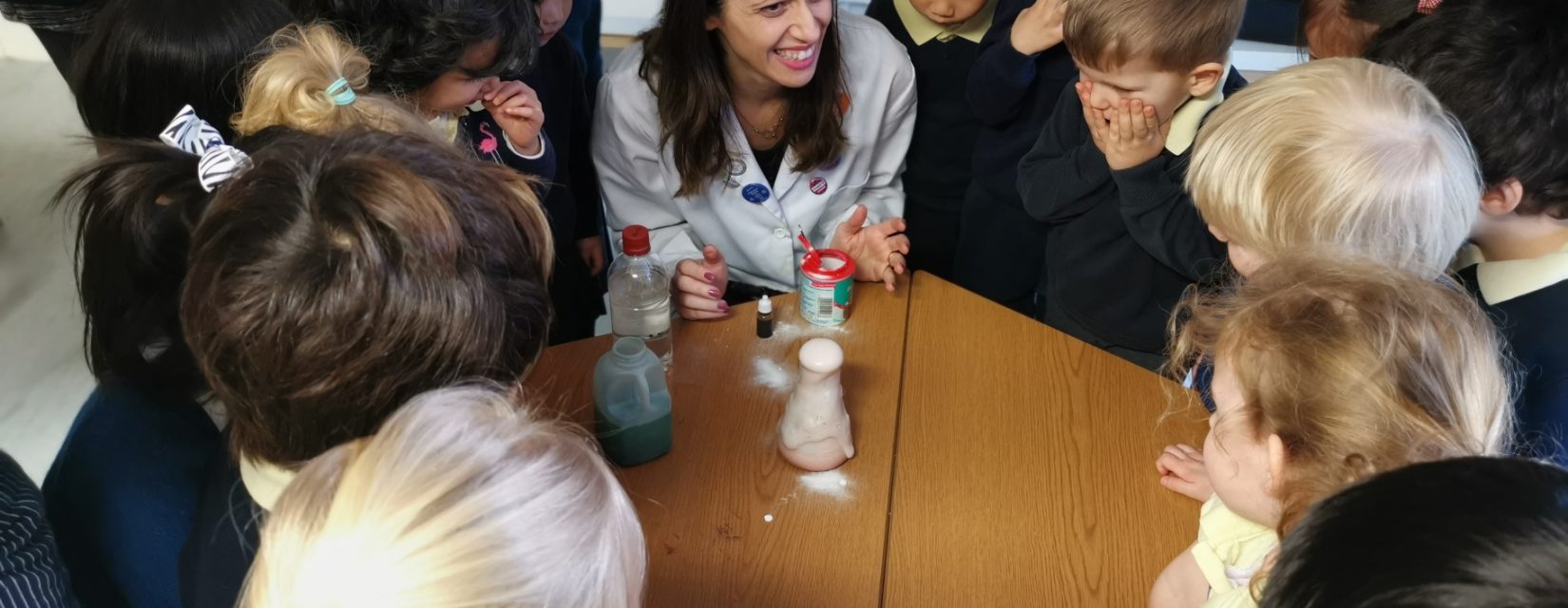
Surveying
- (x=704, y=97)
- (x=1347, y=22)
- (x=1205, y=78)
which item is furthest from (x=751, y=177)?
(x=1347, y=22)

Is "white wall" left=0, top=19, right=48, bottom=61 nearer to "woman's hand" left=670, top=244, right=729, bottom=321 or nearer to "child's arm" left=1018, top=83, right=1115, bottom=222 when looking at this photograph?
"woman's hand" left=670, top=244, right=729, bottom=321

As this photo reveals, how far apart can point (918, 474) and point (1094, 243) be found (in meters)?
0.63

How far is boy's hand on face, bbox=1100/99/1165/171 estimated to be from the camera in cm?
141

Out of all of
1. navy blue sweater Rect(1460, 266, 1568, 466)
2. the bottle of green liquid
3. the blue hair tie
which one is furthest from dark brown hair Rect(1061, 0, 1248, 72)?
the blue hair tie

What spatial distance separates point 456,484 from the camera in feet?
1.87

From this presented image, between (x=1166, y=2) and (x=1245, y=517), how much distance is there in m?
0.80

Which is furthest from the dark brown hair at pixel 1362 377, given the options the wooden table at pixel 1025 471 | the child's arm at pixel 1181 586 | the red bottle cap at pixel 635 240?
the red bottle cap at pixel 635 240

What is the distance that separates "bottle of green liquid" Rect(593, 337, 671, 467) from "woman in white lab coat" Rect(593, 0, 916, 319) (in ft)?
1.09

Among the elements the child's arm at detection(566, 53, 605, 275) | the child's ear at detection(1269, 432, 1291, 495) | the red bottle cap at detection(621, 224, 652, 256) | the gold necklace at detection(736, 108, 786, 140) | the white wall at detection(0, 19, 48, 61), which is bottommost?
the white wall at detection(0, 19, 48, 61)

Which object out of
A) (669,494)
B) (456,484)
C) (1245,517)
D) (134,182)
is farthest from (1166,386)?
(134,182)

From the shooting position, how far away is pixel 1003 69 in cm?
165

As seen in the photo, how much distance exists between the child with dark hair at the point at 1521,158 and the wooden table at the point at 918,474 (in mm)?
389

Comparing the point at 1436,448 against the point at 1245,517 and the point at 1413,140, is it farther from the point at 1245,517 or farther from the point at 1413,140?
the point at 1413,140

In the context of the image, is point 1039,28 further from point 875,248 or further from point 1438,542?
point 1438,542
